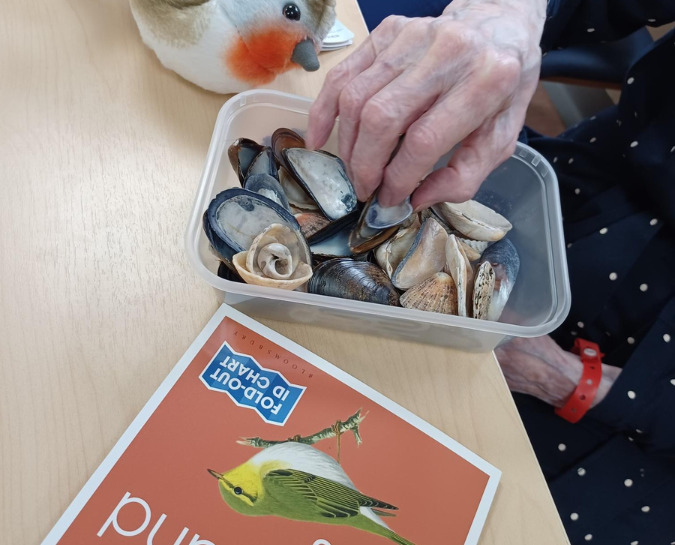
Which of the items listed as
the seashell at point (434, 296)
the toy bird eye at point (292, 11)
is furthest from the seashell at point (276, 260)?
the toy bird eye at point (292, 11)

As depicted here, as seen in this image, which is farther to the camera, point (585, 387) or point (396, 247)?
point (585, 387)

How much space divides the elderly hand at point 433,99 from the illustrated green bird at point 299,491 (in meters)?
0.25

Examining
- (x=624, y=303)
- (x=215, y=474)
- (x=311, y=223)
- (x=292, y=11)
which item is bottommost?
(x=215, y=474)

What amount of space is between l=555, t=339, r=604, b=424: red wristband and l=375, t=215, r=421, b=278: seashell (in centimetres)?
33

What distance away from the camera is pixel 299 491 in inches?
15.6

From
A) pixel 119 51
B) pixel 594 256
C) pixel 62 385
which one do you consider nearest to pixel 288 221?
pixel 62 385

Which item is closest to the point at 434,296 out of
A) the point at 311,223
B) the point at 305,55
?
the point at 311,223

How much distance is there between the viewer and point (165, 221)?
19.8 inches

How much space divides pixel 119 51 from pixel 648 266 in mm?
754

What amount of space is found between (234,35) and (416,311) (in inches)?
13.0

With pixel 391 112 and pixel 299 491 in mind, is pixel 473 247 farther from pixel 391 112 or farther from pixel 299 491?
pixel 299 491

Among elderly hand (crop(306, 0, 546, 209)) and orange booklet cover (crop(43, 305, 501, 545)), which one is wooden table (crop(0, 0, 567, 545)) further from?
elderly hand (crop(306, 0, 546, 209))

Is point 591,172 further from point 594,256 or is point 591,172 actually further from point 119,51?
point 119,51

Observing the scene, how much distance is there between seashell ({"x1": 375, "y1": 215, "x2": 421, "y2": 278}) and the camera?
51 cm
